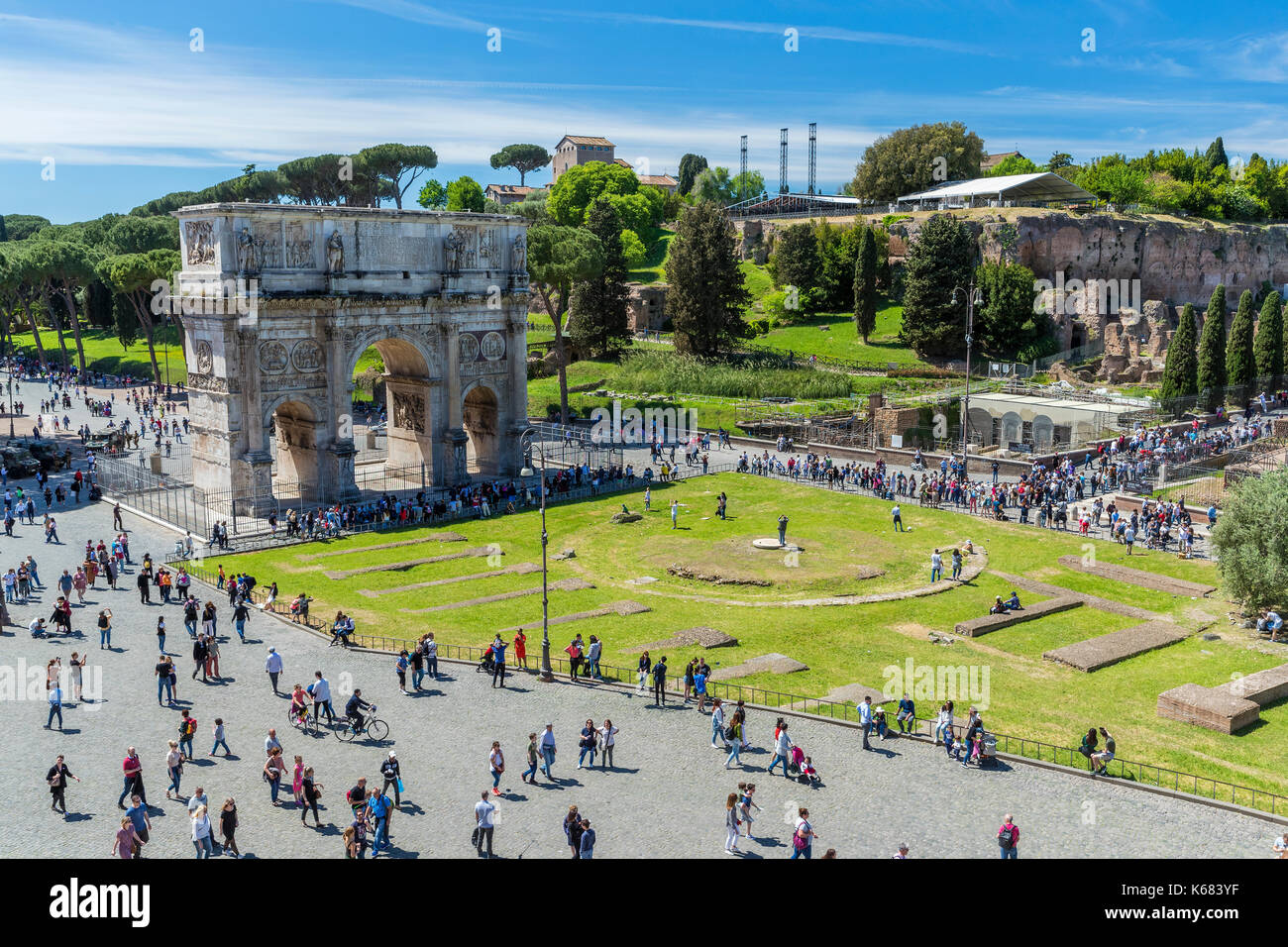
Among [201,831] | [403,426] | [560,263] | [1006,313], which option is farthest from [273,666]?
[1006,313]

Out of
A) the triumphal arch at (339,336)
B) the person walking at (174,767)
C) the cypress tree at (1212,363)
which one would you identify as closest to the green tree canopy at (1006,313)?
the cypress tree at (1212,363)

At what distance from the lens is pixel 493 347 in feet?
171

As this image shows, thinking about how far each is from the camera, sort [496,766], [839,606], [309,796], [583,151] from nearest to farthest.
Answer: [309,796], [496,766], [839,606], [583,151]

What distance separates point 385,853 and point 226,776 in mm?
4717

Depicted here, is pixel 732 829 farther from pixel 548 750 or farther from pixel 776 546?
pixel 776 546

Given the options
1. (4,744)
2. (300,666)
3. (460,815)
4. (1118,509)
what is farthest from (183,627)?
(1118,509)

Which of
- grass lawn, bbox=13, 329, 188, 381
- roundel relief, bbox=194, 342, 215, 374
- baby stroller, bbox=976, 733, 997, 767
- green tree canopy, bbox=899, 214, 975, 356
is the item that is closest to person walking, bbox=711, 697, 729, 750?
baby stroller, bbox=976, 733, 997, 767

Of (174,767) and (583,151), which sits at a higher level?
(583,151)

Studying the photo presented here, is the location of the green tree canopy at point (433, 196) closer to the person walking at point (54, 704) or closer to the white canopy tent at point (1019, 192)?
the white canopy tent at point (1019, 192)

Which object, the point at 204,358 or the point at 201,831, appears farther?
the point at 204,358

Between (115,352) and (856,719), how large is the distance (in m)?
95.1

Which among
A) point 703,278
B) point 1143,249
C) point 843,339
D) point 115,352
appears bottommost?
point 115,352

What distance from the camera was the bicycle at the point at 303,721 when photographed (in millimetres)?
23750

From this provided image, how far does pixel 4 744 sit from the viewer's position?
2267cm
